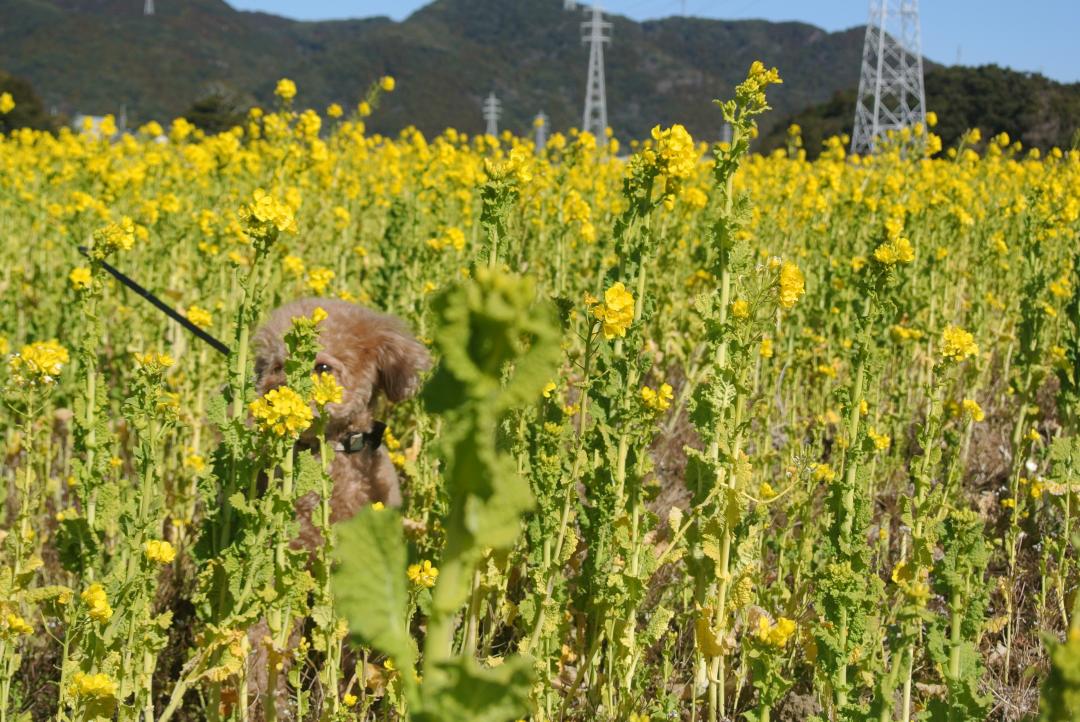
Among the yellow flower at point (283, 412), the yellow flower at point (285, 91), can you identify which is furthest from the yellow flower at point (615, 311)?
the yellow flower at point (285, 91)

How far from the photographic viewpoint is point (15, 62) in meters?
78.5

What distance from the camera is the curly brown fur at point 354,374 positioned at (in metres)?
3.41

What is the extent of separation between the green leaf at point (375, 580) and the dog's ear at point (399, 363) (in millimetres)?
3031

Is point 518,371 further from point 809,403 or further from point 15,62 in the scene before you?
point 15,62

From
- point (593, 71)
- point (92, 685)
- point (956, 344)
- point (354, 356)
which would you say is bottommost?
point (92, 685)

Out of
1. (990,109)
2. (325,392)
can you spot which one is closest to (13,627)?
(325,392)

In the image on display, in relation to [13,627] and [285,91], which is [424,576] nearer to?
[13,627]

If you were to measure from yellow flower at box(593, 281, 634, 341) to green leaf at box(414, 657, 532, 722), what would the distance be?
5.28 feet

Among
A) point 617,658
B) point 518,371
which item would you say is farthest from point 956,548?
point 518,371

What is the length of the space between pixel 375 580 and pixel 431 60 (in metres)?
96.9

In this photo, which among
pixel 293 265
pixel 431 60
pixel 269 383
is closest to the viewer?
pixel 269 383

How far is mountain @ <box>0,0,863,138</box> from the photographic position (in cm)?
7675

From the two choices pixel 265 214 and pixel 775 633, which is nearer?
pixel 775 633

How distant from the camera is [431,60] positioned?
9275cm
